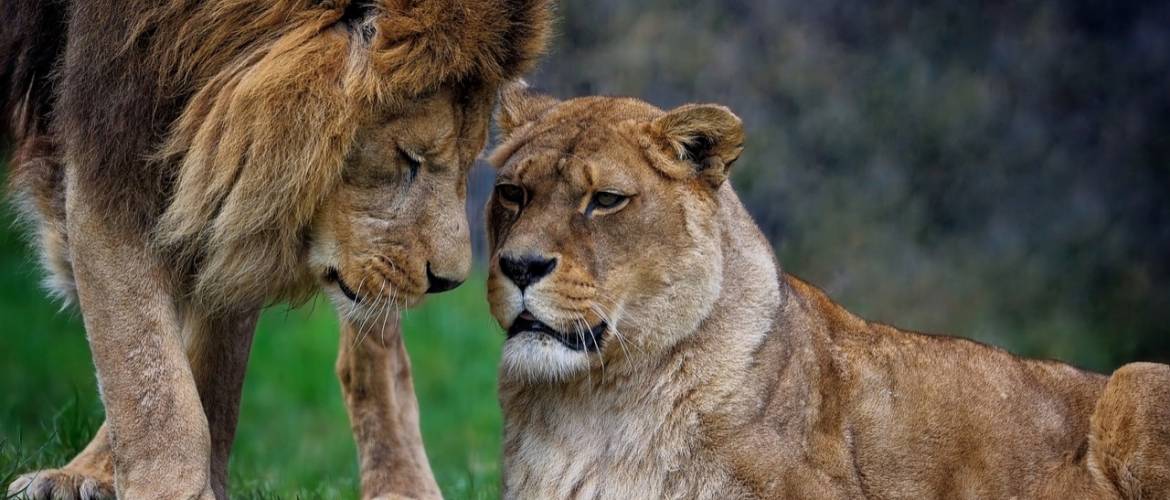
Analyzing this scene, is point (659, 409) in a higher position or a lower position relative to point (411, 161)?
lower

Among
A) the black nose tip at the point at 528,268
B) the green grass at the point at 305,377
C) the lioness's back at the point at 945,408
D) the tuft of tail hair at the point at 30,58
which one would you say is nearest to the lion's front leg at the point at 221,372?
the tuft of tail hair at the point at 30,58

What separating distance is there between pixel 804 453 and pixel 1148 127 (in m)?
5.68

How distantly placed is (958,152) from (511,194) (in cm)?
563

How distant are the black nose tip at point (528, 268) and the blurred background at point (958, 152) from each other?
515 cm

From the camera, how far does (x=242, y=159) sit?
3.99m

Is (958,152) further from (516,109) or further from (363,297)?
(363,297)

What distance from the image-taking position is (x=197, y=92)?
4.03 m

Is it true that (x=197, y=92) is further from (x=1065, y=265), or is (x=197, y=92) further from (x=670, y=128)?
(x=1065, y=265)

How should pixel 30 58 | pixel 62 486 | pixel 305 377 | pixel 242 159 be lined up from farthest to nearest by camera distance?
pixel 305 377 < pixel 62 486 < pixel 30 58 < pixel 242 159

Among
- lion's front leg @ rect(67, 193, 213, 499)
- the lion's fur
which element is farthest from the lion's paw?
the lion's fur

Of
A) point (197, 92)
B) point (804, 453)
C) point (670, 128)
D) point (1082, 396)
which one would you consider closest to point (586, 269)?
point (670, 128)

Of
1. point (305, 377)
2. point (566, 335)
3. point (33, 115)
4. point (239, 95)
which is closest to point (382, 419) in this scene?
point (33, 115)

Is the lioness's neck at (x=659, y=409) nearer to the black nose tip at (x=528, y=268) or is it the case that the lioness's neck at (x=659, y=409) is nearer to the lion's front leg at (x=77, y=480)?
the black nose tip at (x=528, y=268)

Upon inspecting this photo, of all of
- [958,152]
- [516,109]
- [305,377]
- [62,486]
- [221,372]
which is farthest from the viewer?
[305,377]
